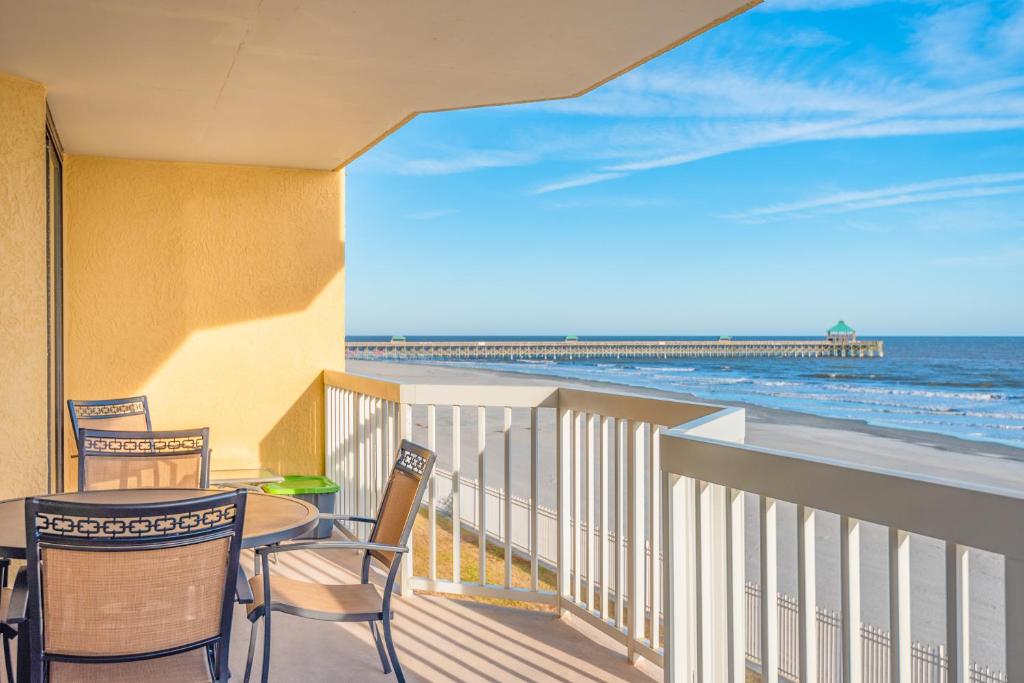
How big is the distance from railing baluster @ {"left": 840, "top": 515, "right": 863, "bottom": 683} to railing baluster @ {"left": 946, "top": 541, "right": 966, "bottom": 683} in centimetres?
20

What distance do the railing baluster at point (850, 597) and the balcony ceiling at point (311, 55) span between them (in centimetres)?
201

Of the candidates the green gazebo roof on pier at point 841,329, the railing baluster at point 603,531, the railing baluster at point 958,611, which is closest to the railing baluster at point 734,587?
the railing baluster at point 958,611

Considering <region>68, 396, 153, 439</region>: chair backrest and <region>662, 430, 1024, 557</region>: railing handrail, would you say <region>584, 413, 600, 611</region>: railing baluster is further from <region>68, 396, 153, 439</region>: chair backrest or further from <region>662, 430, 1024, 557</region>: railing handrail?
<region>68, 396, 153, 439</region>: chair backrest

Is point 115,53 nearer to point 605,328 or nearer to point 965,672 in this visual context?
point 965,672

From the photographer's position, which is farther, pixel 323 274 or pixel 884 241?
pixel 884 241

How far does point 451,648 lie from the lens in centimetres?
333

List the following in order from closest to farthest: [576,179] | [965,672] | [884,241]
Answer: [965,672]
[884,241]
[576,179]

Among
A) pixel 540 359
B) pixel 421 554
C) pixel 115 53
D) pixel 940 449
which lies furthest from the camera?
pixel 540 359

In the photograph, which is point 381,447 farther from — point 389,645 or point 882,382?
point 882,382

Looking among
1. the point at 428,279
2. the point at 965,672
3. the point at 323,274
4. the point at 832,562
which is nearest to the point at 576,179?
the point at 428,279

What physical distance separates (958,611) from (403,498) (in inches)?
72.0

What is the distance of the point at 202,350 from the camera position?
5.69m

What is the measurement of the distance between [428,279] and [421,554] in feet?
107

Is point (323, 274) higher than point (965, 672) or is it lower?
higher
